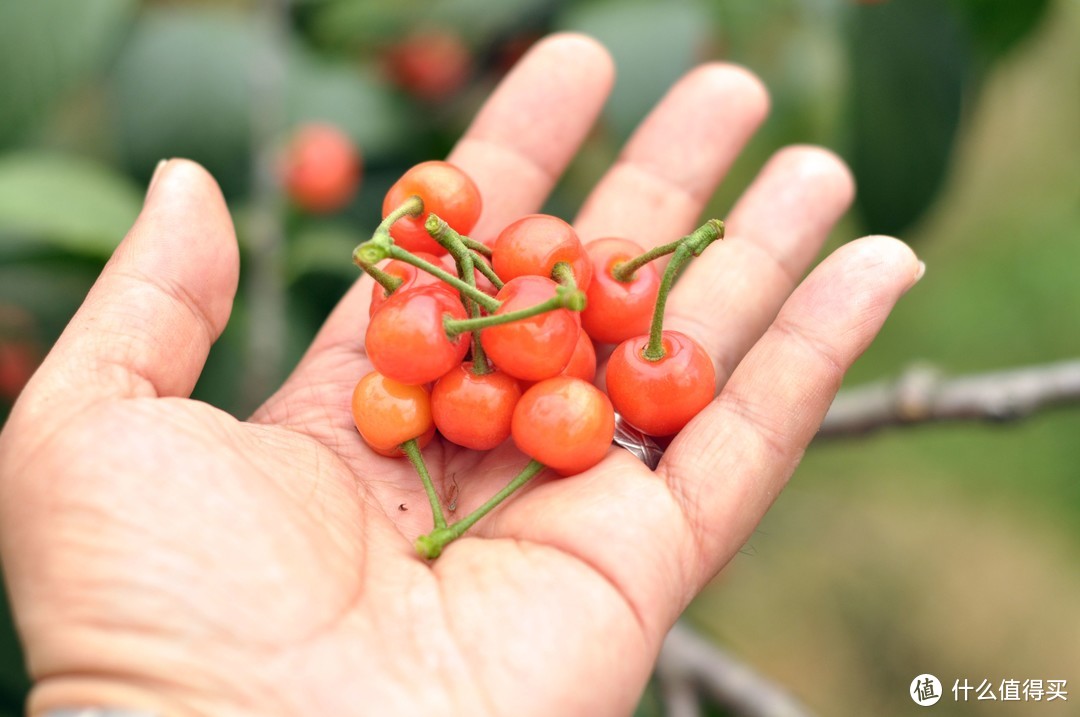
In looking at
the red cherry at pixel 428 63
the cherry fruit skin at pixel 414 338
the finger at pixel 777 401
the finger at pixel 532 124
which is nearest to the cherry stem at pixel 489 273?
the cherry fruit skin at pixel 414 338

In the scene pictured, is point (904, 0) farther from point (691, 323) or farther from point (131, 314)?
point (131, 314)

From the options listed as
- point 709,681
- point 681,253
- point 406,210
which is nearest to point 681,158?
point 681,253

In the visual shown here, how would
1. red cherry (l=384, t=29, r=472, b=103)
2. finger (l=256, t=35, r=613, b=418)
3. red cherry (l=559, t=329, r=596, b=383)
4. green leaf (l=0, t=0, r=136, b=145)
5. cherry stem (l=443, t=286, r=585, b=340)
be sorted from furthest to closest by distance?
red cherry (l=384, t=29, r=472, b=103) < green leaf (l=0, t=0, r=136, b=145) < finger (l=256, t=35, r=613, b=418) < red cherry (l=559, t=329, r=596, b=383) < cherry stem (l=443, t=286, r=585, b=340)

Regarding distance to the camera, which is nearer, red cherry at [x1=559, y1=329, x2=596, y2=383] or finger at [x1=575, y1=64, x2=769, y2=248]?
red cherry at [x1=559, y1=329, x2=596, y2=383]

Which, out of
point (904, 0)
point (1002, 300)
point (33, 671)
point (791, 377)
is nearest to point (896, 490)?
point (1002, 300)

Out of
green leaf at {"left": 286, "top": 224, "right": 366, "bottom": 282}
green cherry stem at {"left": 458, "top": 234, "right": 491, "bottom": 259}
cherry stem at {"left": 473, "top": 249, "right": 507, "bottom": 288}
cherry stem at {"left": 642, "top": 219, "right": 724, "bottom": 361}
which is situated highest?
cherry stem at {"left": 642, "top": 219, "right": 724, "bottom": 361}

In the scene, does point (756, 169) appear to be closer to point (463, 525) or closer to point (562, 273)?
point (562, 273)

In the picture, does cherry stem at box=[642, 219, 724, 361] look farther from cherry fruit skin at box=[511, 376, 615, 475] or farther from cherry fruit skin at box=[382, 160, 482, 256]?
cherry fruit skin at box=[382, 160, 482, 256]

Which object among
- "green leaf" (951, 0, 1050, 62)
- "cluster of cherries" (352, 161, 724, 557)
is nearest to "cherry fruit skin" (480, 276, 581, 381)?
"cluster of cherries" (352, 161, 724, 557)
